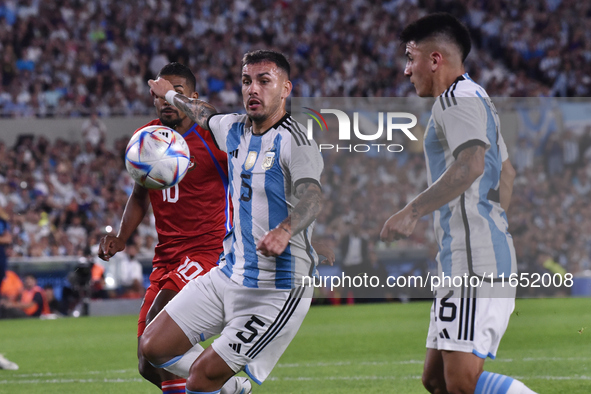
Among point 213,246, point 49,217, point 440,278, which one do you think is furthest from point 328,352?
point 49,217

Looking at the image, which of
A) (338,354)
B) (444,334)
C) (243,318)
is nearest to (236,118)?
(243,318)

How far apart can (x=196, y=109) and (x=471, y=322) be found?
7.81 feet

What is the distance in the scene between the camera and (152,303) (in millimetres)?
5551

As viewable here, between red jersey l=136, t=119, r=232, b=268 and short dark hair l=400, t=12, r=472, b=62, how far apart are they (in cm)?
207

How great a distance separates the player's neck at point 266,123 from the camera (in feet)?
15.3

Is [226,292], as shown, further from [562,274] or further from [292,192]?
[562,274]

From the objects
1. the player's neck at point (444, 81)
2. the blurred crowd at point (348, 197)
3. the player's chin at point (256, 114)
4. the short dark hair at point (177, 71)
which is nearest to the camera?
the player's neck at point (444, 81)

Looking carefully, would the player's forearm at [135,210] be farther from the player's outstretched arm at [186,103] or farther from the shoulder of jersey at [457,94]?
the shoulder of jersey at [457,94]

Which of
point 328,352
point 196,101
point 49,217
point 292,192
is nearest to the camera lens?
point 292,192

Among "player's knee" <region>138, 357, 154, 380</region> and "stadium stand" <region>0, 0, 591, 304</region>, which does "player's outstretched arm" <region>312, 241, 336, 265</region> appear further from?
"stadium stand" <region>0, 0, 591, 304</region>

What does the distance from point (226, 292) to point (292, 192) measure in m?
0.70

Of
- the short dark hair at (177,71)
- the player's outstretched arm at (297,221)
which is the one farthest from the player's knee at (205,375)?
the short dark hair at (177,71)

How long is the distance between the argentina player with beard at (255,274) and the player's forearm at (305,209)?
0.02m

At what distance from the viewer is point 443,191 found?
376 centimetres
